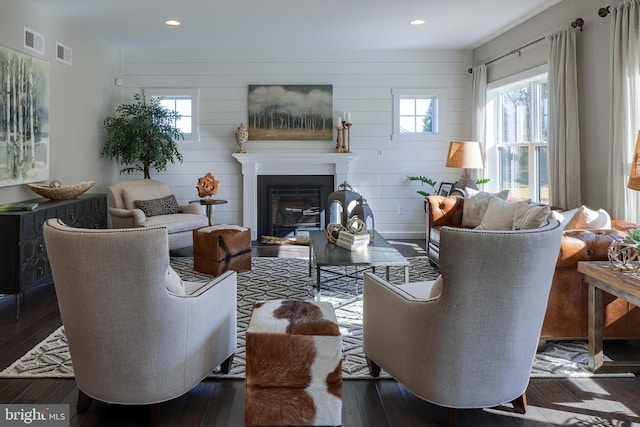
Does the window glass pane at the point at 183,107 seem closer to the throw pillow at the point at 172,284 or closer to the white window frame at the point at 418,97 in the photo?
the white window frame at the point at 418,97

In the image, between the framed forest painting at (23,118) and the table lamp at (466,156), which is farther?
the table lamp at (466,156)

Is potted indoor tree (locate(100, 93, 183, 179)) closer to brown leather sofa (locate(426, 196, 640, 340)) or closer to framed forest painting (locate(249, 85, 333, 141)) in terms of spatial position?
framed forest painting (locate(249, 85, 333, 141))

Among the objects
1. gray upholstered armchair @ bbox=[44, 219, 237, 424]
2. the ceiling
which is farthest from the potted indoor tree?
gray upholstered armchair @ bbox=[44, 219, 237, 424]

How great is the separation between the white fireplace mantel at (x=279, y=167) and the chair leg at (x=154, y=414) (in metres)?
4.92

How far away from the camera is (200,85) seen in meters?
7.02

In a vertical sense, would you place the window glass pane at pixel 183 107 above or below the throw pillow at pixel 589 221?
above

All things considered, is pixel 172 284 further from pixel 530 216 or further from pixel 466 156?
pixel 466 156

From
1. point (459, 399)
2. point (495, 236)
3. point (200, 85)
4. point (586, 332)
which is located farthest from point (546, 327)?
point (200, 85)

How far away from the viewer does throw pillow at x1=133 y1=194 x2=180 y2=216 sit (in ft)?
18.8

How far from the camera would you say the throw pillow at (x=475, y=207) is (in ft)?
15.8

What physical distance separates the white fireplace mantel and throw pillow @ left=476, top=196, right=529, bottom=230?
2.75m

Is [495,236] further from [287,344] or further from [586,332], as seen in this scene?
[586,332]

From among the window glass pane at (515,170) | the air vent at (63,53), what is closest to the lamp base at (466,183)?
the window glass pane at (515,170)

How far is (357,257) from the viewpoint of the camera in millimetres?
3689
